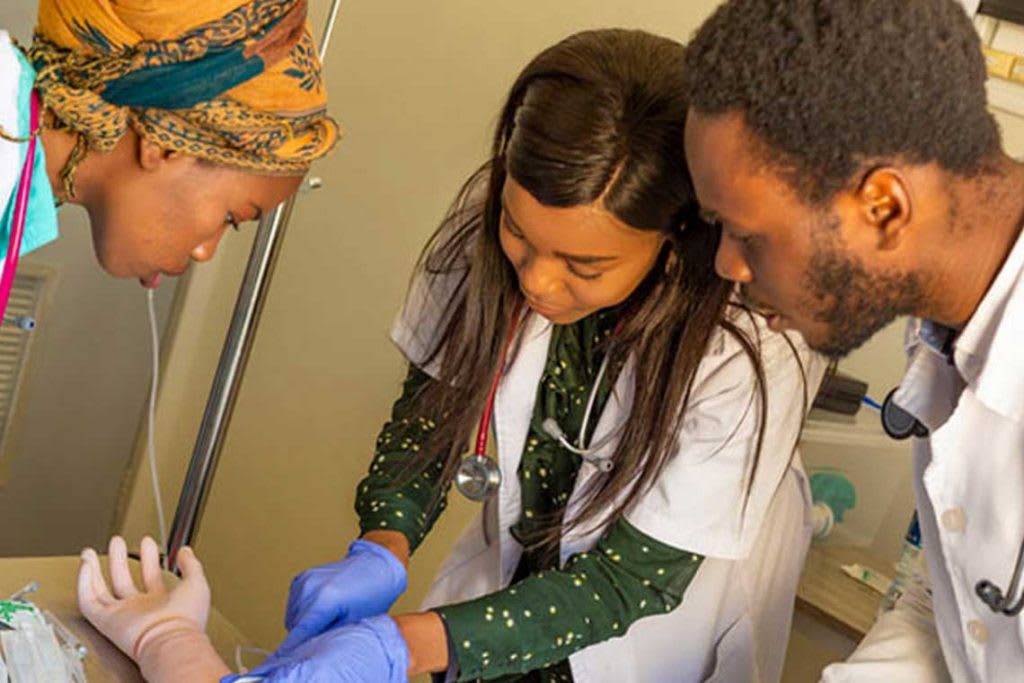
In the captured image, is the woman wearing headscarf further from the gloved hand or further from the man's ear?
the man's ear

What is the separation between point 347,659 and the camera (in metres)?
1.43

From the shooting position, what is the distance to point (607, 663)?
1757 mm

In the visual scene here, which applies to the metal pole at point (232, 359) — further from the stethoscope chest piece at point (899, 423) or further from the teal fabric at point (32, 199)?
the stethoscope chest piece at point (899, 423)

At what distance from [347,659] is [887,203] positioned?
2.23ft

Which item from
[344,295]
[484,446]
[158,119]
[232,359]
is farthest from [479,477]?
[344,295]

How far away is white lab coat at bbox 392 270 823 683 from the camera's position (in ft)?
5.43

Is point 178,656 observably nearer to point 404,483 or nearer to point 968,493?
point 404,483

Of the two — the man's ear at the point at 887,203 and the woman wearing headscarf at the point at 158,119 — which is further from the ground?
the man's ear at the point at 887,203

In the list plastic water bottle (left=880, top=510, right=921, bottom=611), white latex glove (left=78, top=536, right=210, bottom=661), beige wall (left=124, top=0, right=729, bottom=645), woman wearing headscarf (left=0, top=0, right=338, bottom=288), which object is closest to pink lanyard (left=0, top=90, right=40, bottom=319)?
woman wearing headscarf (left=0, top=0, right=338, bottom=288)

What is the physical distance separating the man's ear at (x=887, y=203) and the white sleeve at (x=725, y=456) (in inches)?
15.9

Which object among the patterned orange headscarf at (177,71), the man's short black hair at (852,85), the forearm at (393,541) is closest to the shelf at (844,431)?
the forearm at (393,541)

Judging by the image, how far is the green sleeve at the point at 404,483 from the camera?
1.82 m

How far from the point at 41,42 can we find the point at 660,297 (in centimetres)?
73

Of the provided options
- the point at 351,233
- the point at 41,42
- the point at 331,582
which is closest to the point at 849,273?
the point at 331,582
